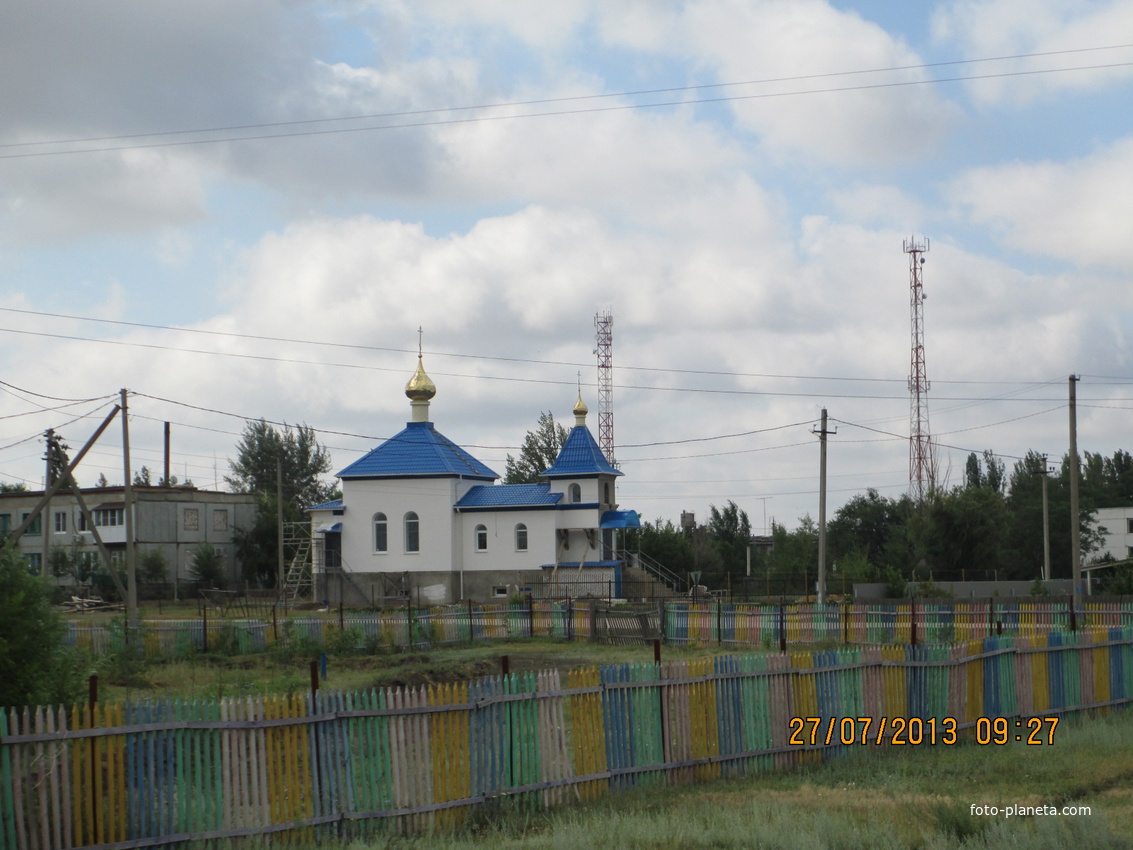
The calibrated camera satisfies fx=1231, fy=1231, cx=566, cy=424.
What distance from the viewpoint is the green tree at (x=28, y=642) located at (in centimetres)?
1009

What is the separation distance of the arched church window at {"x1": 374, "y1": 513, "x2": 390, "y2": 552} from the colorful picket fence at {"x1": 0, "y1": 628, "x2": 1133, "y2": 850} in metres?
42.6

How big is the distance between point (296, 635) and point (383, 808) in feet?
70.7

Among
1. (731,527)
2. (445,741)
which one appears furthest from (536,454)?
(445,741)

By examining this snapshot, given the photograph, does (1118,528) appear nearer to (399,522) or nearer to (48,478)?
(399,522)

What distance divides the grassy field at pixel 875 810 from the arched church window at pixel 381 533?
43.6 m

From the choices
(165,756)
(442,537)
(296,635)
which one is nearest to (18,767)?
(165,756)

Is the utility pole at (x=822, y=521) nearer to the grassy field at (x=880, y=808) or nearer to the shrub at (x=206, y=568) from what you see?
the grassy field at (x=880, y=808)

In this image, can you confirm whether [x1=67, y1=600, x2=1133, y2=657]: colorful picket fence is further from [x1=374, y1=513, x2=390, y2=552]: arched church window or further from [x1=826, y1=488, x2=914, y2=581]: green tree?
[x1=826, y1=488, x2=914, y2=581]: green tree

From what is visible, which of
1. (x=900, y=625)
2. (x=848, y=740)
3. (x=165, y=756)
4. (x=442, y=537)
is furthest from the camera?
(x=442, y=537)

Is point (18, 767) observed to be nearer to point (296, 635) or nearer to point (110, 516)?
point (296, 635)

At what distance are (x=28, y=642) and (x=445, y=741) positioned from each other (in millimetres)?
3591

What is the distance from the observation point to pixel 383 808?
1032 centimetres

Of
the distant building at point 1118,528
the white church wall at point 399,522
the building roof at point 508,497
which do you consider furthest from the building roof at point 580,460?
the distant building at point 1118,528
